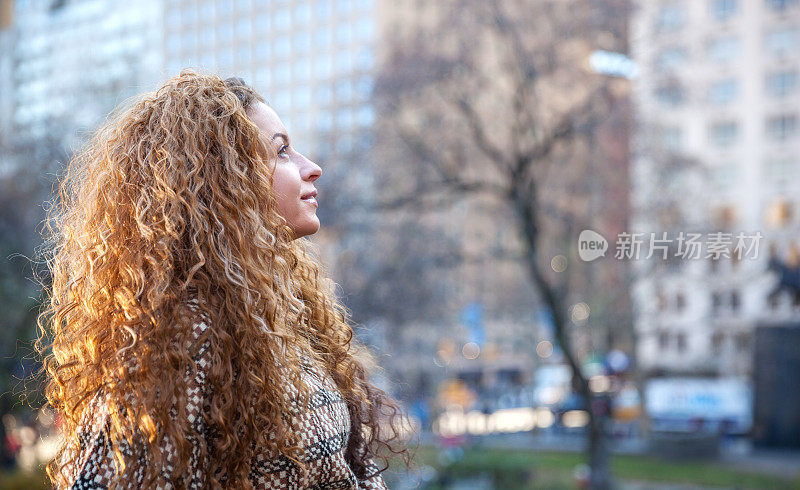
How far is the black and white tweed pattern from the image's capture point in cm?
147

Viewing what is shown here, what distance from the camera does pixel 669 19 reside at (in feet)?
43.5

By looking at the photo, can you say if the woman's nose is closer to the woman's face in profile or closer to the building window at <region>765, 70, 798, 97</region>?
the woman's face in profile

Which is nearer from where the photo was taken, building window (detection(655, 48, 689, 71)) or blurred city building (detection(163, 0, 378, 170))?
building window (detection(655, 48, 689, 71))

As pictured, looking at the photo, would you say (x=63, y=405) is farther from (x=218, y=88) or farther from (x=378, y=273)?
(x=378, y=273)

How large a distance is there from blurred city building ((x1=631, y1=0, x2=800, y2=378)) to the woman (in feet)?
32.5

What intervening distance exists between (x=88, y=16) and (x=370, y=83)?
30.2 feet

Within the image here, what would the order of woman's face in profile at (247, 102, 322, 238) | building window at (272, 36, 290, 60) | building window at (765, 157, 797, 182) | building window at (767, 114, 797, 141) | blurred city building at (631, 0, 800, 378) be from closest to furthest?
woman's face in profile at (247, 102, 322, 238), blurred city building at (631, 0, 800, 378), building window at (765, 157, 797, 182), building window at (767, 114, 797, 141), building window at (272, 36, 290, 60)

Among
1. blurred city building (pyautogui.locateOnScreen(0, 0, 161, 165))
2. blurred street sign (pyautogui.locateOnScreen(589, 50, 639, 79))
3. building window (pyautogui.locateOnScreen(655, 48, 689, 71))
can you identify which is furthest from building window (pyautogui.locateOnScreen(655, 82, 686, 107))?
blurred city building (pyautogui.locateOnScreen(0, 0, 161, 165))

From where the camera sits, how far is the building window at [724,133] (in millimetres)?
50062

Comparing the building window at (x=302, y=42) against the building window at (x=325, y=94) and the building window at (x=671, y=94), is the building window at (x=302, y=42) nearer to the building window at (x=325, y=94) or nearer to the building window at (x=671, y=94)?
the building window at (x=325, y=94)

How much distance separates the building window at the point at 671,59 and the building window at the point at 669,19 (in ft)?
1.18

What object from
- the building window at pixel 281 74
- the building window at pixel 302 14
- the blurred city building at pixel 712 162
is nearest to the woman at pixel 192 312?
the blurred city building at pixel 712 162

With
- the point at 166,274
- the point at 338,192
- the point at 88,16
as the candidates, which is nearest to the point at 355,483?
the point at 166,274

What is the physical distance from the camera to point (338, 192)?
13.3m
